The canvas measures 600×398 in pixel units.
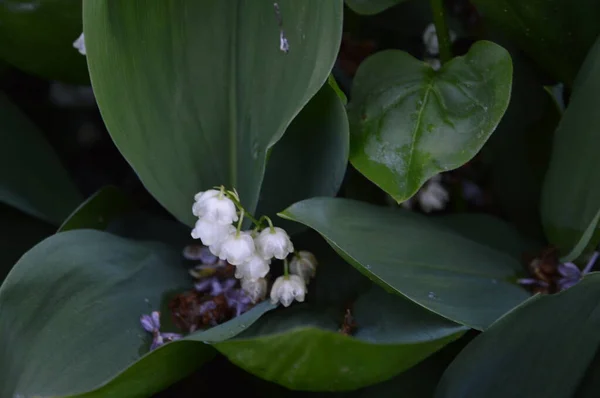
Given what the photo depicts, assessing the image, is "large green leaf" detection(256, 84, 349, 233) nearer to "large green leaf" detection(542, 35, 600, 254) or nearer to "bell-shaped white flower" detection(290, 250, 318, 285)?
"bell-shaped white flower" detection(290, 250, 318, 285)

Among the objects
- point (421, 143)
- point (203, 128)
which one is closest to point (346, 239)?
point (421, 143)

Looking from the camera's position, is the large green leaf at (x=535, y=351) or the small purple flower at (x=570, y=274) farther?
the small purple flower at (x=570, y=274)

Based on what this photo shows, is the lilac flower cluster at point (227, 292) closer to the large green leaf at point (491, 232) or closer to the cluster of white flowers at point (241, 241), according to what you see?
the cluster of white flowers at point (241, 241)

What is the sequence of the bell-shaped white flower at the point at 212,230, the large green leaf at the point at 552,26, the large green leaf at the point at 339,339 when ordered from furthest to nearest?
the large green leaf at the point at 552,26, the bell-shaped white flower at the point at 212,230, the large green leaf at the point at 339,339

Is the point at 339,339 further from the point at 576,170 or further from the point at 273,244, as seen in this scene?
the point at 576,170

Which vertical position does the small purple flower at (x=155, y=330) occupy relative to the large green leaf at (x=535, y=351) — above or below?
below

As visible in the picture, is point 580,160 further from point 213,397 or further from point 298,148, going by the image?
point 213,397

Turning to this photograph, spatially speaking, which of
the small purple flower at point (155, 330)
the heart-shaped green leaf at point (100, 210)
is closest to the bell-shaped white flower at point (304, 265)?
the small purple flower at point (155, 330)
